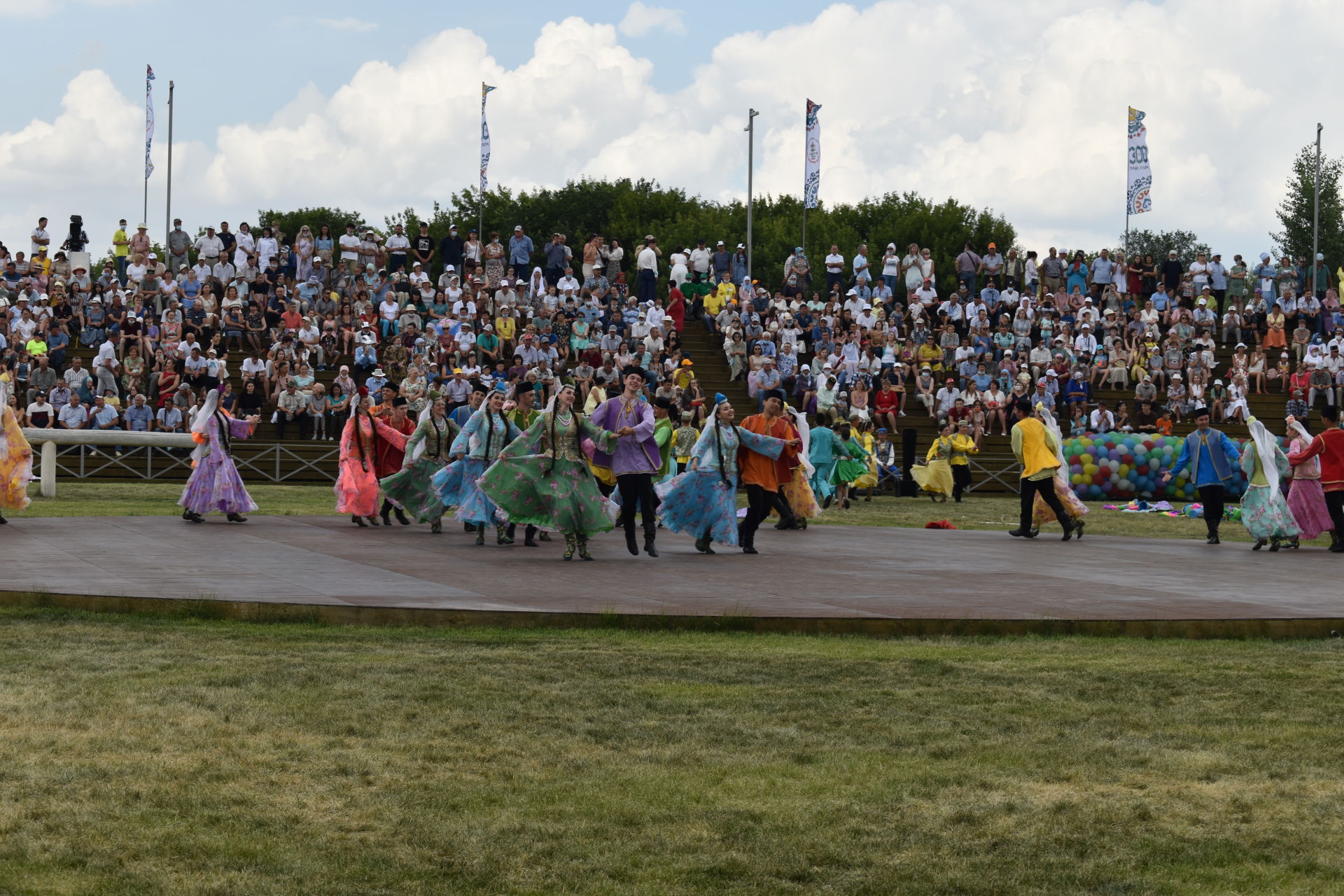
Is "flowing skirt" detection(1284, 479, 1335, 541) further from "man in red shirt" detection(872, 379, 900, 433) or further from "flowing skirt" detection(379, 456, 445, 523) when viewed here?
"man in red shirt" detection(872, 379, 900, 433)

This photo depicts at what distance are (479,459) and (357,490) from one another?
2.48 meters

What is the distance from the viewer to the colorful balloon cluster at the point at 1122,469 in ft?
93.7

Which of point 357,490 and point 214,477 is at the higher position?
point 214,477

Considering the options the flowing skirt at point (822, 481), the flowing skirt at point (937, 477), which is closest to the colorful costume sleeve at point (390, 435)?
the flowing skirt at point (822, 481)

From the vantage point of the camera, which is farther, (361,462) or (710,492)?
(361,462)

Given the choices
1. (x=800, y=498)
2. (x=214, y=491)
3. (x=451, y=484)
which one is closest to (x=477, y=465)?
(x=451, y=484)

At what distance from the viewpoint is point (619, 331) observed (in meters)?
32.9

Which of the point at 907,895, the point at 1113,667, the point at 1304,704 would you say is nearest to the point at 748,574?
the point at 1113,667

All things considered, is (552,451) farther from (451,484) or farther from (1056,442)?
(1056,442)

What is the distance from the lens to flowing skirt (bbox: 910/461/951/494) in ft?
91.7

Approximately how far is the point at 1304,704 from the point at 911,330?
88.5 feet

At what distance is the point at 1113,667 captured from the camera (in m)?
9.05

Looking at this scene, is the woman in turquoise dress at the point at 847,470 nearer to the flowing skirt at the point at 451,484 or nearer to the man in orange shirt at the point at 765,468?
the man in orange shirt at the point at 765,468

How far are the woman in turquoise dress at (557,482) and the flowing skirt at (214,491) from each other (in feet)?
16.4
